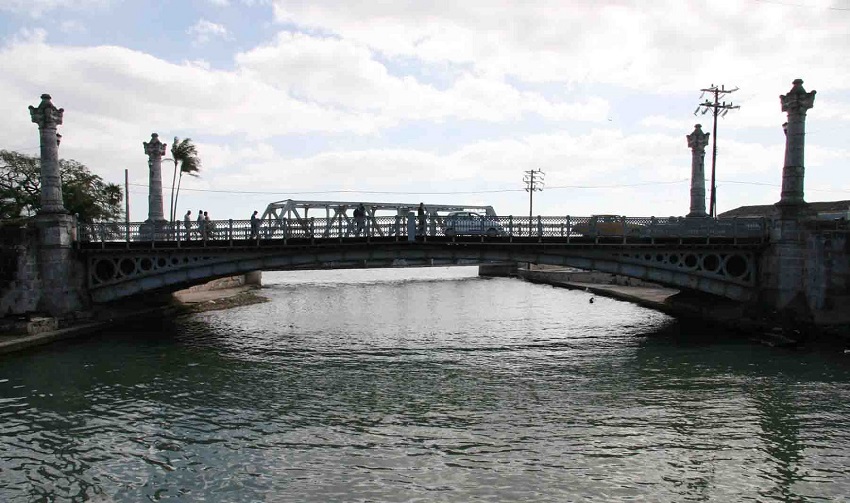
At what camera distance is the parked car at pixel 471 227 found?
30.2 metres

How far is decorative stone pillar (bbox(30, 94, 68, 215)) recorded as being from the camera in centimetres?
2869

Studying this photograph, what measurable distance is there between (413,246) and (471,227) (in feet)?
10.7

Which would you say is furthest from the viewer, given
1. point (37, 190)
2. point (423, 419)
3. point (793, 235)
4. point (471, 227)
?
point (37, 190)

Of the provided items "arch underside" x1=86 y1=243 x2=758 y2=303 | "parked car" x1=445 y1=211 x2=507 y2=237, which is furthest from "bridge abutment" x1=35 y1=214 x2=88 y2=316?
"parked car" x1=445 y1=211 x2=507 y2=237

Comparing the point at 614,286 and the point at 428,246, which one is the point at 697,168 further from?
the point at 428,246

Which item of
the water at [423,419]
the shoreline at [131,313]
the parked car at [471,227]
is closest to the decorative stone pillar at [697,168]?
the water at [423,419]

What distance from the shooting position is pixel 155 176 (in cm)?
3634

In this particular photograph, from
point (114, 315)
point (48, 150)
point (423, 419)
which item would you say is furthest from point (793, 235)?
point (48, 150)

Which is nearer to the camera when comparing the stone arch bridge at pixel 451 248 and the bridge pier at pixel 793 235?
the bridge pier at pixel 793 235

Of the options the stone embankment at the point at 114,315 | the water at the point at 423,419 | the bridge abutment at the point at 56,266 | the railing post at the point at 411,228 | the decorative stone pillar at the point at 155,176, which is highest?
the decorative stone pillar at the point at 155,176

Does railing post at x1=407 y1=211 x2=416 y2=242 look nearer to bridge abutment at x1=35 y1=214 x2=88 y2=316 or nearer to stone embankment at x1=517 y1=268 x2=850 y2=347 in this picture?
stone embankment at x1=517 y1=268 x2=850 y2=347

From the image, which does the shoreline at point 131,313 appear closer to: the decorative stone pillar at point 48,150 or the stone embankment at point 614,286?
the decorative stone pillar at point 48,150

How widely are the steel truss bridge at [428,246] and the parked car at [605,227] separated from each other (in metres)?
0.05

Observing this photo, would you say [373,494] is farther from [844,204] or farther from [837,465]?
[844,204]
